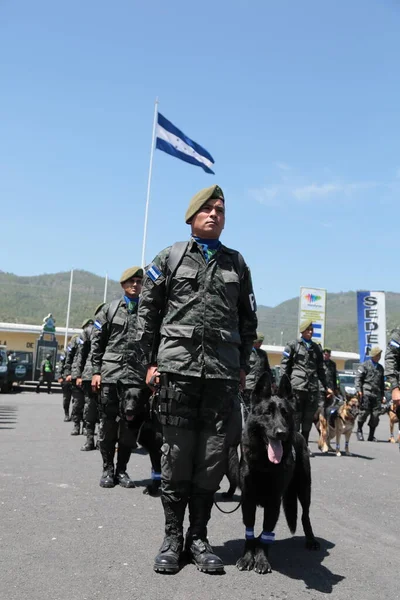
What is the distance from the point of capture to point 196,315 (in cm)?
424

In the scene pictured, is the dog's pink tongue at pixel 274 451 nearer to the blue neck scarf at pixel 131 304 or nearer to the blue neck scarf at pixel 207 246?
the blue neck scarf at pixel 207 246

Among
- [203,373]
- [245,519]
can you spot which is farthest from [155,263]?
[245,519]

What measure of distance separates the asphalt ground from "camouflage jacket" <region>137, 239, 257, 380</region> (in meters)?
1.27

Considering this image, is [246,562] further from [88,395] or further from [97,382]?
[88,395]

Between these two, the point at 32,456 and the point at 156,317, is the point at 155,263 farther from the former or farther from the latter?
the point at 32,456

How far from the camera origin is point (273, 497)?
4.20 m

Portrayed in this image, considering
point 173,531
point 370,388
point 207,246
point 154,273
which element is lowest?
point 173,531

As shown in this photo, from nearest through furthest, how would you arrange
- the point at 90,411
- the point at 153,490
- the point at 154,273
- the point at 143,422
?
1. the point at 154,273
2. the point at 153,490
3. the point at 143,422
4. the point at 90,411

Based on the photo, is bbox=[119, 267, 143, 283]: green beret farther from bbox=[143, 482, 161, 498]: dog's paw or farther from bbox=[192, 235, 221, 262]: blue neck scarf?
bbox=[192, 235, 221, 262]: blue neck scarf

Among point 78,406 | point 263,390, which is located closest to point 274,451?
point 263,390

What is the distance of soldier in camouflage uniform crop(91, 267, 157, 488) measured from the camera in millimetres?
6785

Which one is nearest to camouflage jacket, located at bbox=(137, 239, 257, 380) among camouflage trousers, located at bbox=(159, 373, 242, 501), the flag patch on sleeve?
the flag patch on sleeve

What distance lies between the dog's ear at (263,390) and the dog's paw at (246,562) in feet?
3.22

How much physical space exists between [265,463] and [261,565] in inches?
24.7
